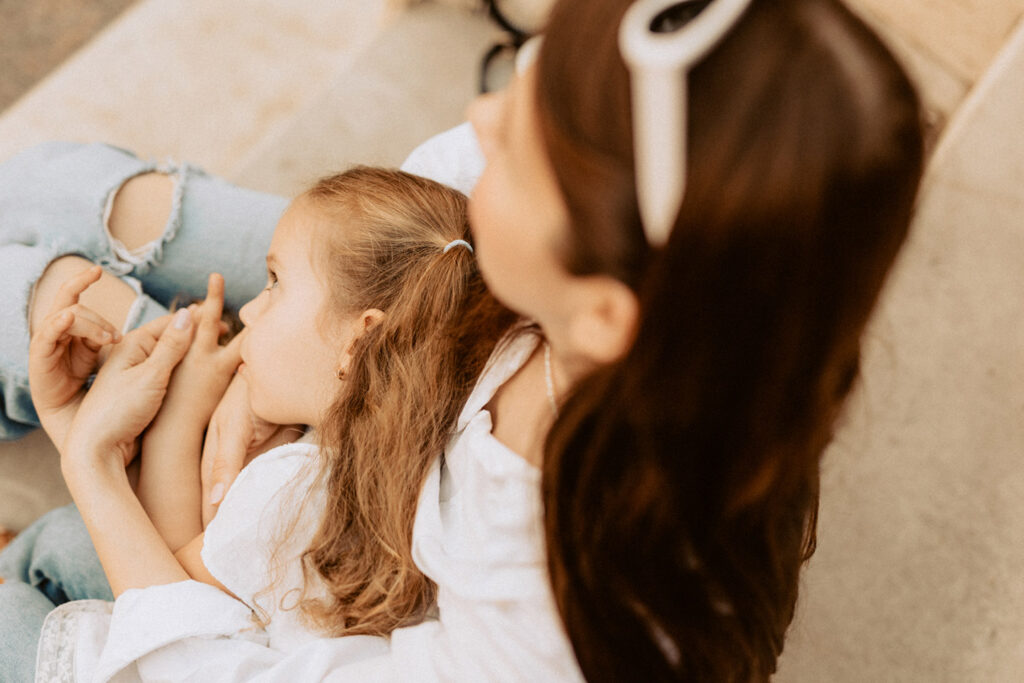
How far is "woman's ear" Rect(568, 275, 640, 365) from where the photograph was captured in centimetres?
40

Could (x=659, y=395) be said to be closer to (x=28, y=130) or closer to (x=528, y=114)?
(x=528, y=114)

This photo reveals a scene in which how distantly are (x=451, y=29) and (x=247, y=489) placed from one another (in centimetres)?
100

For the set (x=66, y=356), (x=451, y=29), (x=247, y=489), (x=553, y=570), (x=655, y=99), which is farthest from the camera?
(x=451, y=29)

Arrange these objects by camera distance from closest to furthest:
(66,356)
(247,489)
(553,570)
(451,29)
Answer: (553,570) → (247,489) → (66,356) → (451,29)

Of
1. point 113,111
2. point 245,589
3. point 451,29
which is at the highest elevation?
point 113,111

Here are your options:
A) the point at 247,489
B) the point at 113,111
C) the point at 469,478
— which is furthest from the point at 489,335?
the point at 113,111

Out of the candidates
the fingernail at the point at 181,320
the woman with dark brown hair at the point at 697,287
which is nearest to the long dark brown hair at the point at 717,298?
the woman with dark brown hair at the point at 697,287

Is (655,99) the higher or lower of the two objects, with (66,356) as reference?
higher

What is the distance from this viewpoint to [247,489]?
66 centimetres

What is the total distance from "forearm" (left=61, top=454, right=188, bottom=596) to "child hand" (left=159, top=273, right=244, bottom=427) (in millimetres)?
100

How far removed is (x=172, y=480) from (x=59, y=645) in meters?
0.18

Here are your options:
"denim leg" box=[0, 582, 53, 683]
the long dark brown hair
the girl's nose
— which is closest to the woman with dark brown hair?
the long dark brown hair

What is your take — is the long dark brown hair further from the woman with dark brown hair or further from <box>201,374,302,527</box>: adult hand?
<box>201,374,302,527</box>: adult hand

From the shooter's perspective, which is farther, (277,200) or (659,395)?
(277,200)
